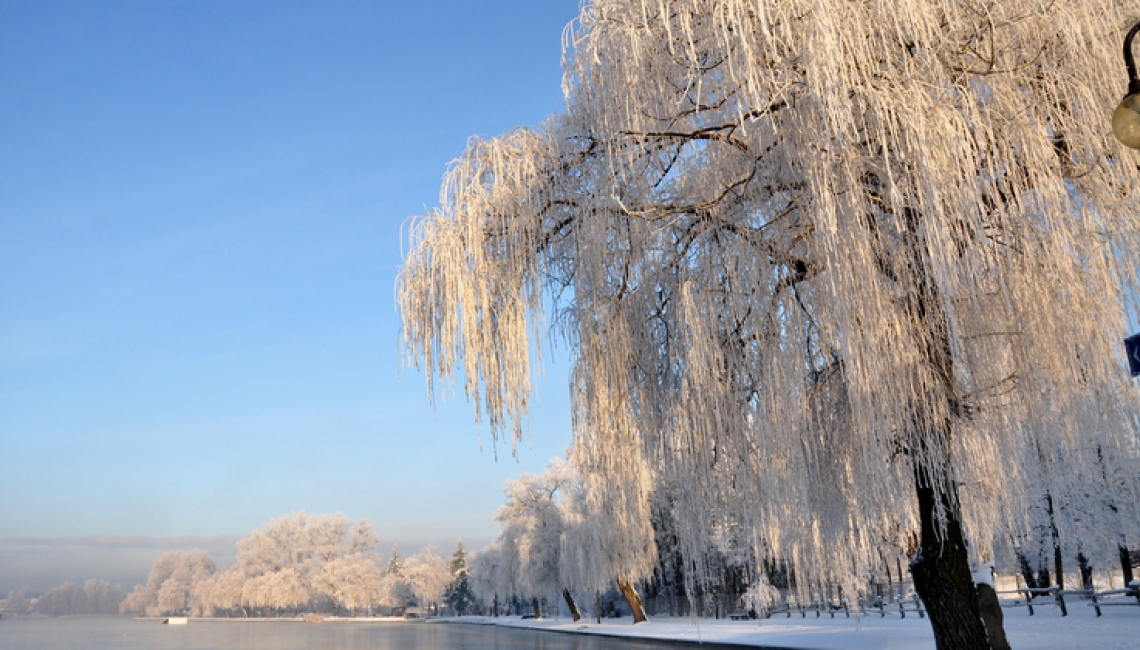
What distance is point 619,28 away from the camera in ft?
18.0

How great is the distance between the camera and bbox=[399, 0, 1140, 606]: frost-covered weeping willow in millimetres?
4875

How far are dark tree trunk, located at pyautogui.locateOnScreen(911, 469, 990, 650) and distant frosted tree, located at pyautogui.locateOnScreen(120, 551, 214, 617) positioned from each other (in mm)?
126165

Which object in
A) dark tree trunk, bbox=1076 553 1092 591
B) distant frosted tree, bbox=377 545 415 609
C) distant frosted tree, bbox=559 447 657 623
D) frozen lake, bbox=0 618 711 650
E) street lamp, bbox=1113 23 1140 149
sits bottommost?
distant frosted tree, bbox=377 545 415 609

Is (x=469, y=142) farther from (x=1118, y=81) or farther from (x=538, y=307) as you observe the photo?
(x=1118, y=81)

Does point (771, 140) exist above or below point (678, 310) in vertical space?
above

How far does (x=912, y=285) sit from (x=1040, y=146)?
1.17m

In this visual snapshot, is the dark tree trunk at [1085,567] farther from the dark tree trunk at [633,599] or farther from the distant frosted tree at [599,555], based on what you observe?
the dark tree trunk at [633,599]

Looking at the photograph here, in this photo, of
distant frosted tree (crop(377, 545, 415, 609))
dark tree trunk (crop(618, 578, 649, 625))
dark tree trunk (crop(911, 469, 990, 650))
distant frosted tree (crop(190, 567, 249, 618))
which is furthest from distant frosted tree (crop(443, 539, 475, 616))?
dark tree trunk (crop(911, 469, 990, 650))

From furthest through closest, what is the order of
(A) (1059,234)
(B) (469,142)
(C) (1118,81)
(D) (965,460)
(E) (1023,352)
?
(D) (965,460) < (B) (469,142) < (E) (1023,352) < (C) (1118,81) < (A) (1059,234)

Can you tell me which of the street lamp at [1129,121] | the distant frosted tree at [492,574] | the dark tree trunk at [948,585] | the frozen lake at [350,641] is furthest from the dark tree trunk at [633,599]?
the street lamp at [1129,121]

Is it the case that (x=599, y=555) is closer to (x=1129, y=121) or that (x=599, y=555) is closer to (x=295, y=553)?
(x=1129, y=121)

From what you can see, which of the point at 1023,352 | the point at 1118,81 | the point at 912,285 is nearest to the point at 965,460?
the point at 1023,352

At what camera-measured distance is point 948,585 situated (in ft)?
22.1

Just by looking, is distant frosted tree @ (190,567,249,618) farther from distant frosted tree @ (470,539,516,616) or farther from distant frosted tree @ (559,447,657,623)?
distant frosted tree @ (559,447,657,623)
